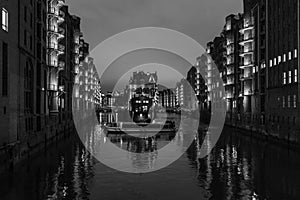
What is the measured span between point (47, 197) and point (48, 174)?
8.94 meters

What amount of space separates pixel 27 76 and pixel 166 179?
2779 cm

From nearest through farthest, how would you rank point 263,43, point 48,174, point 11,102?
point 48,174, point 11,102, point 263,43

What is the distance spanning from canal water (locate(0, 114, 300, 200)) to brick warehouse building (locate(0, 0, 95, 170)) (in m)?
3.58

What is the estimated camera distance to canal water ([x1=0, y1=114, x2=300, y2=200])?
97.9 feet

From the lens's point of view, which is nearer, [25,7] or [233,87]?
[25,7]

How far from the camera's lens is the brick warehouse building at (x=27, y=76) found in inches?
1521

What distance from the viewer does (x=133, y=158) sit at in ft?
166

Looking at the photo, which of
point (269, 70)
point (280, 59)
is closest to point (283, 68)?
point (280, 59)

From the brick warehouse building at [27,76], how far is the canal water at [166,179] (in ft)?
11.7

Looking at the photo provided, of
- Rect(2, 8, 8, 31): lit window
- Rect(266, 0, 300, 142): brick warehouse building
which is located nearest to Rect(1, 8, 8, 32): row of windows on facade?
Rect(2, 8, 8, 31): lit window

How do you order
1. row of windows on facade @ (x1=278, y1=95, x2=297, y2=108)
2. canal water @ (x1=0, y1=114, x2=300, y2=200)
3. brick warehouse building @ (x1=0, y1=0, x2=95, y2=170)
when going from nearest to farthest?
1. canal water @ (x1=0, y1=114, x2=300, y2=200)
2. brick warehouse building @ (x1=0, y1=0, x2=95, y2=170)
3. row of windows on facade @ (x1=278, y1=95, x2=297, y2=108)

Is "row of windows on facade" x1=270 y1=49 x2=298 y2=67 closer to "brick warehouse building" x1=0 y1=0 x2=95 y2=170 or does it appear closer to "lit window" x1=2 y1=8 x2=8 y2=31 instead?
"brick warehouse building" x1=0 y1=0 x2=95 y2=170

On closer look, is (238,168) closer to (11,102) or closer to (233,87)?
(11,102)

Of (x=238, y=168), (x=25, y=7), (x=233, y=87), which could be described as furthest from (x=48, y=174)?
(x=233, y=87)
